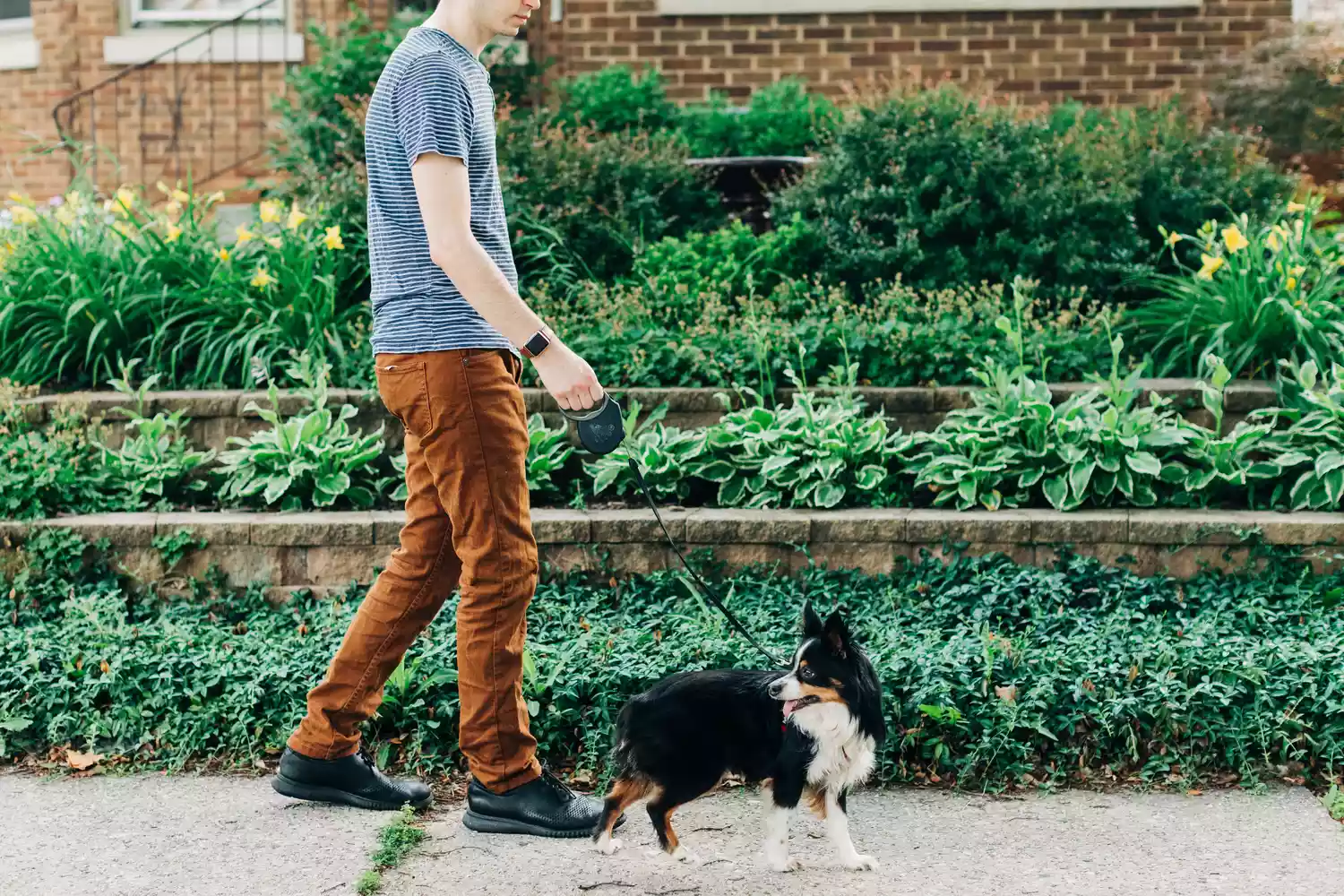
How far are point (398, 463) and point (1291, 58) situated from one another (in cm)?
601

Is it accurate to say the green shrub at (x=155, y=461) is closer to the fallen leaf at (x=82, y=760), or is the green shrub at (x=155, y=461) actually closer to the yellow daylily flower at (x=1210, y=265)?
the fallen leaf at (x=82, y=760)

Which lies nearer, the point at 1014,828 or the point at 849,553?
the point at 1014,828

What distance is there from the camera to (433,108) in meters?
2.98

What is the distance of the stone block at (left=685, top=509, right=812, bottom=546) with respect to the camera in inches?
186

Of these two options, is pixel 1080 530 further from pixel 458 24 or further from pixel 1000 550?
pixel 458 24

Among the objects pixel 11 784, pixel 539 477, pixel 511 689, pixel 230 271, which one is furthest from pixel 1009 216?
pixel 11 784

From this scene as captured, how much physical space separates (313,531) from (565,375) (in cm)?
213

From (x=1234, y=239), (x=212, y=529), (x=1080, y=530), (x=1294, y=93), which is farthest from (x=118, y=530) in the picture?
(x=1294, y=93)

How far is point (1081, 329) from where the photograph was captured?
5.97m

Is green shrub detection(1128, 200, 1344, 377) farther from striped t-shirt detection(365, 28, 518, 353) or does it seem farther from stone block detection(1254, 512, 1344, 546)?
striped t-shirt detection(365, 28, 518, 353)

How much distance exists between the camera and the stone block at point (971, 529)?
468 centimetres

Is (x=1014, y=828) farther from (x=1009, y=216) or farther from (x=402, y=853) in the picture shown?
(x=1009, y=216)

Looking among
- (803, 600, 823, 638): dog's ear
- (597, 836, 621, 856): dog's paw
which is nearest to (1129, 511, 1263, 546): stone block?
(803, 600, 823, 638): dog's ear

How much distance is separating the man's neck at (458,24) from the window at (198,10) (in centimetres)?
742
